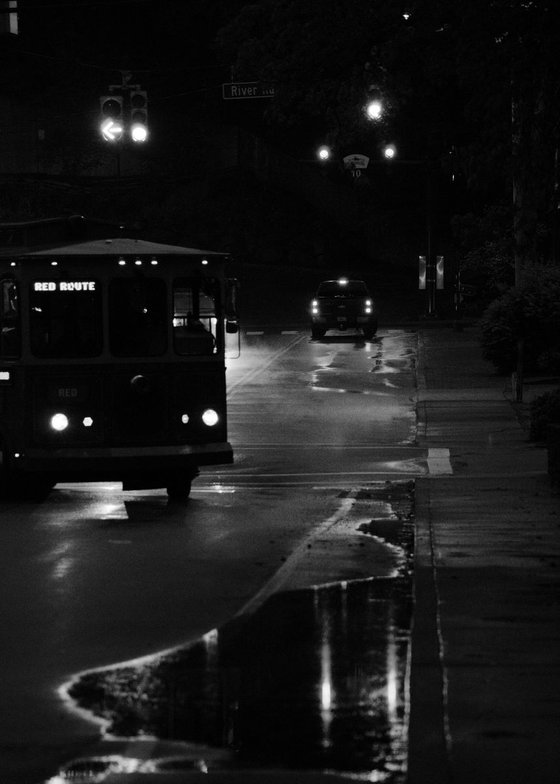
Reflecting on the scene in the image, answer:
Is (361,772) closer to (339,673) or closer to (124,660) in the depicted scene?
(339,673)

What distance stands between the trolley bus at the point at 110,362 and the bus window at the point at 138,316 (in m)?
0.01

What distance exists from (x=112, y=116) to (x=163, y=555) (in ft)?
66.9

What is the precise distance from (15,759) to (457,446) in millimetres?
16662

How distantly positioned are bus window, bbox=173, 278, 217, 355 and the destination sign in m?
0.97

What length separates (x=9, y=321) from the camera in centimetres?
1825

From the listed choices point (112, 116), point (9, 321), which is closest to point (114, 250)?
point (9, 321)

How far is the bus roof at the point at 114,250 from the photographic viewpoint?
59.4 ft

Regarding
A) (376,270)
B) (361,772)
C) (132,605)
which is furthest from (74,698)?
(376,270)

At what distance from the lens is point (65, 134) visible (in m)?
73.5

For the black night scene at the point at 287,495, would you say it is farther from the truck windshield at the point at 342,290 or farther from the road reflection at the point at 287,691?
the truck windshield at the point at 342,290

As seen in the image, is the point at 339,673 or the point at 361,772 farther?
the point at 339,673

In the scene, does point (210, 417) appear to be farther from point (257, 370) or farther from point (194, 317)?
point (257, 370)

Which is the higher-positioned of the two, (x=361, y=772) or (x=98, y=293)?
(x=98, y=293)

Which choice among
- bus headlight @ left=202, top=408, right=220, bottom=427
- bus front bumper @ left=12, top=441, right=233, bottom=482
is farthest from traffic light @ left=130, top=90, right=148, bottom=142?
bus front bumper @ left=12, top=441, right=233, bottom=482
